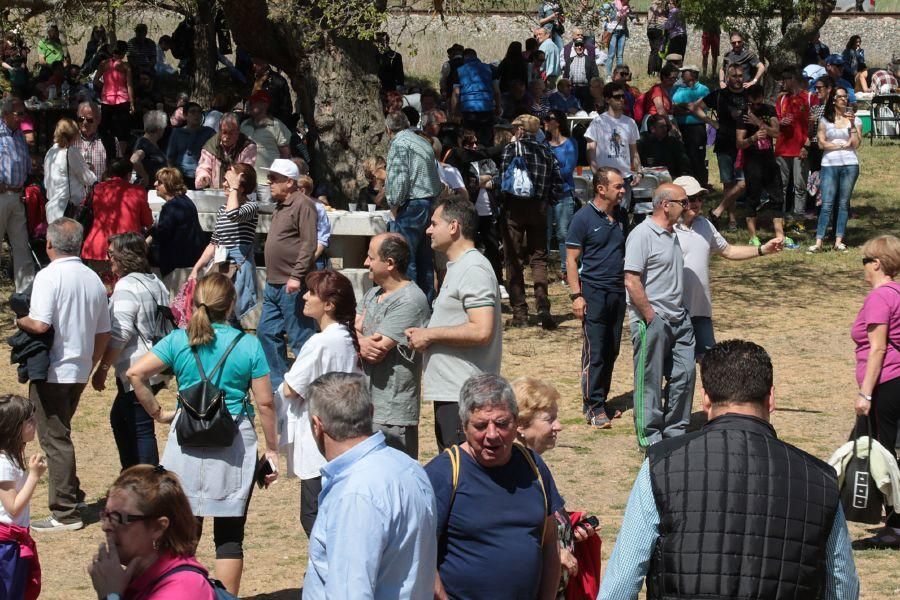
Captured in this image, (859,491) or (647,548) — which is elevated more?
(647,548)

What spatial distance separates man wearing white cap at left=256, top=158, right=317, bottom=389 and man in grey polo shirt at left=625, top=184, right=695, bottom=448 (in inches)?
101

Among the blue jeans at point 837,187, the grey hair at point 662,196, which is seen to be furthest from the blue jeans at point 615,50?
the grey hair at point 662,196

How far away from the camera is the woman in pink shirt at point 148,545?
3637 mm

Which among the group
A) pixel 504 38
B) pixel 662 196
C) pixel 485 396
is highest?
pixel 504 38

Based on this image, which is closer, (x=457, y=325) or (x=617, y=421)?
(x=457, y=325)

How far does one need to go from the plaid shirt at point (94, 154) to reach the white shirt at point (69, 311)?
6727 mm

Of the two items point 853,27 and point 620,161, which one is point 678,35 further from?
point 620,161

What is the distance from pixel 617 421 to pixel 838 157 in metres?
7.28

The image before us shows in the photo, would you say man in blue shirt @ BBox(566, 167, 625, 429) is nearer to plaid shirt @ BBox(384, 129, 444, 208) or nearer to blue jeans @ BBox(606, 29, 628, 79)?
plaid shirt @ BBox(384, 129, 444, 208)

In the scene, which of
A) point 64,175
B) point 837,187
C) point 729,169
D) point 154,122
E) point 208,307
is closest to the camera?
point 208,307

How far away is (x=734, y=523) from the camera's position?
3746 millimetres

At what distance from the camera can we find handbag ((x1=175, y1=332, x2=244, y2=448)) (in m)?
5.75

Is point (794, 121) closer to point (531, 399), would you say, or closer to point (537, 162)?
point (537, 162)

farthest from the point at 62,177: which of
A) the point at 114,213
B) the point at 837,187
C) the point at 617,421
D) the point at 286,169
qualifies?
the point at 837,187
